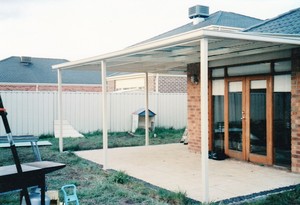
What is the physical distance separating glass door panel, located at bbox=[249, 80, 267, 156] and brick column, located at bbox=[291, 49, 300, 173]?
2.73 feet

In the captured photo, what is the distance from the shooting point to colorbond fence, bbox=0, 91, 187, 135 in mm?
14406

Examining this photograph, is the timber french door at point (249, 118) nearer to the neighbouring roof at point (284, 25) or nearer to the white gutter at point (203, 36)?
the neighbouring roof at point (284, 25)

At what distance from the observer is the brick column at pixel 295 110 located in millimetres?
7594

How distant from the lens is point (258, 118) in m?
8.66

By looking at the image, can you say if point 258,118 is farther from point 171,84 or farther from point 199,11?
point 171,84

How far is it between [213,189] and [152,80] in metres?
14.3

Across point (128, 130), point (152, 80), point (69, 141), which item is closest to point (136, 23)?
point (152, 80)

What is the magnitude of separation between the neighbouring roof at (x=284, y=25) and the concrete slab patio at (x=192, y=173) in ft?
10.6

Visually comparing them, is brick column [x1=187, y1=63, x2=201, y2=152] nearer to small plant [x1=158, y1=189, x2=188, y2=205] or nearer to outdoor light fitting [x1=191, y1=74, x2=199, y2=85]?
outdoor light fitting [x1=191, y1=74, x2=199, y2=85]

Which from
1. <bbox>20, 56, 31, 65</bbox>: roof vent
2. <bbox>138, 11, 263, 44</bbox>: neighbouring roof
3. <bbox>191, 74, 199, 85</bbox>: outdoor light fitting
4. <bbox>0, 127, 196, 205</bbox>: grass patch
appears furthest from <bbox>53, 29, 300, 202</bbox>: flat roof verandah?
<bbox>20, 56, 31, 65</bbox>: roof vent

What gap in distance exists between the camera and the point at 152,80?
67.1ft

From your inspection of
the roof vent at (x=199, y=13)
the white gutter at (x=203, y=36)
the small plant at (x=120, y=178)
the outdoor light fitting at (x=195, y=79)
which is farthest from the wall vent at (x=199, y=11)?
the small plant at (x=120, y=178)

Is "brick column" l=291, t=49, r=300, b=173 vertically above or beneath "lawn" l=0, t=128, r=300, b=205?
above

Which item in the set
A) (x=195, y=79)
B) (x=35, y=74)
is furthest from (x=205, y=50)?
(x=35, y=74)
